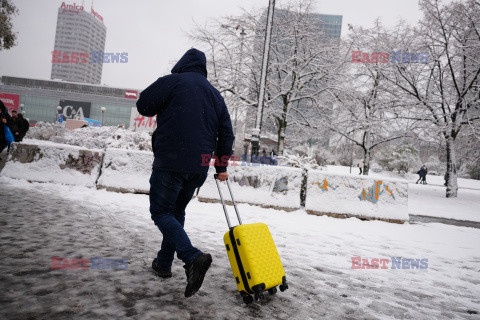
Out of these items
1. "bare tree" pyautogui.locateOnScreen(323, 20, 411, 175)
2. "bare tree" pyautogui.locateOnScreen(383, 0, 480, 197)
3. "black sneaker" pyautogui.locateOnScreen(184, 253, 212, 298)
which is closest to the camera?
"black sneaker" pyautogui.locateOnScreen(184, 253, 212, 298)

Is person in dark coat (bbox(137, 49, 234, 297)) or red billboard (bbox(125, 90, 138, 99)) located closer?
person in dark coat (bbox(137, 49, 234, 297))

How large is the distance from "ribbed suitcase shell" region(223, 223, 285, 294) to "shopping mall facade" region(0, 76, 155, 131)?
106151 mm

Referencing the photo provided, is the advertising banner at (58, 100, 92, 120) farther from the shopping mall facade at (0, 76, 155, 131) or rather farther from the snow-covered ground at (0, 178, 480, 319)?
the snow-covered ground at (0, 178, 480, 319)

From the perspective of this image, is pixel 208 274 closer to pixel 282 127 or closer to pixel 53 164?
pixel 53 164

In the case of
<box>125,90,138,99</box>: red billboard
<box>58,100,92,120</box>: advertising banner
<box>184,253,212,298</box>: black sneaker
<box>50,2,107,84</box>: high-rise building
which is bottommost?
<box>184,253,212,298</box>: black sneaker

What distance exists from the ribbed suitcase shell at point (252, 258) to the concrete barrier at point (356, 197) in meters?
4.89

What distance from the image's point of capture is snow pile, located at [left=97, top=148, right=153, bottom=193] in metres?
6.82

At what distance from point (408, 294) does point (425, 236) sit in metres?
3.81

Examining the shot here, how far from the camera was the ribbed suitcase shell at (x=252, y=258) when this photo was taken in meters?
2.23

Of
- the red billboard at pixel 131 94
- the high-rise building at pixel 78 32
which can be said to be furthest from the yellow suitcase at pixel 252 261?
the high-rise building at pixel 78 32

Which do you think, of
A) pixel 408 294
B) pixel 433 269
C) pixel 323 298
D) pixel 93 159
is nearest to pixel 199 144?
pixel 323 298

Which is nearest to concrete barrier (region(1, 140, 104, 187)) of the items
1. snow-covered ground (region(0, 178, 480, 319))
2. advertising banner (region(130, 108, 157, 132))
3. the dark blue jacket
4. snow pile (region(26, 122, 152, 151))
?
snow-covered ground (region(0, 178, 480, 319))

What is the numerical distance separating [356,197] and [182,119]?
597 centimetres

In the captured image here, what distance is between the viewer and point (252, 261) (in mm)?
2242
